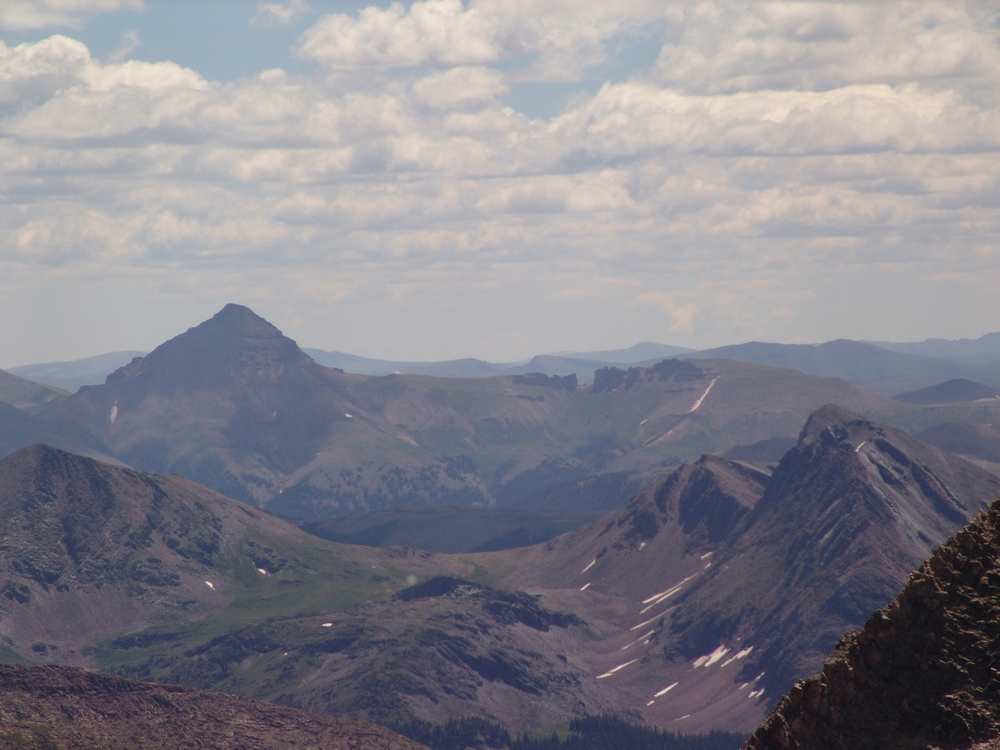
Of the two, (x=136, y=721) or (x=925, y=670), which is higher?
(x=925, y=670)

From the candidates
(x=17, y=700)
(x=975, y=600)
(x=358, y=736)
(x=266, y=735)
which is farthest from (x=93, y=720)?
(x=975, y=600)

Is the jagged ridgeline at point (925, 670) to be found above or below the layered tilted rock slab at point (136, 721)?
above

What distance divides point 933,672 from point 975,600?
4.16m

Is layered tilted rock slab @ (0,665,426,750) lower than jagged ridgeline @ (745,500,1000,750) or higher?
lower

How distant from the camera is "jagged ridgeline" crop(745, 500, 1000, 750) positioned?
55.5 meters

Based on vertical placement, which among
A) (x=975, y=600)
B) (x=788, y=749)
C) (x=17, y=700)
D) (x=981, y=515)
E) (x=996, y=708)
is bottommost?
(x=17, y=700)

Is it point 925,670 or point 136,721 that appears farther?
point 136,721

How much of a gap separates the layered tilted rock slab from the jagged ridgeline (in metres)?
127

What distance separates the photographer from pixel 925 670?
57969mm

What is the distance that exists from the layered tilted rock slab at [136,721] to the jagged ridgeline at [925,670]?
126925mm

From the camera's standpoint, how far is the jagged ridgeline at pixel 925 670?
5553 centimetres

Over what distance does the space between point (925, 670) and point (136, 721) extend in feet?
483

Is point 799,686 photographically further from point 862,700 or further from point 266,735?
point 266,735

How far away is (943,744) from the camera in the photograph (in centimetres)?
5544
